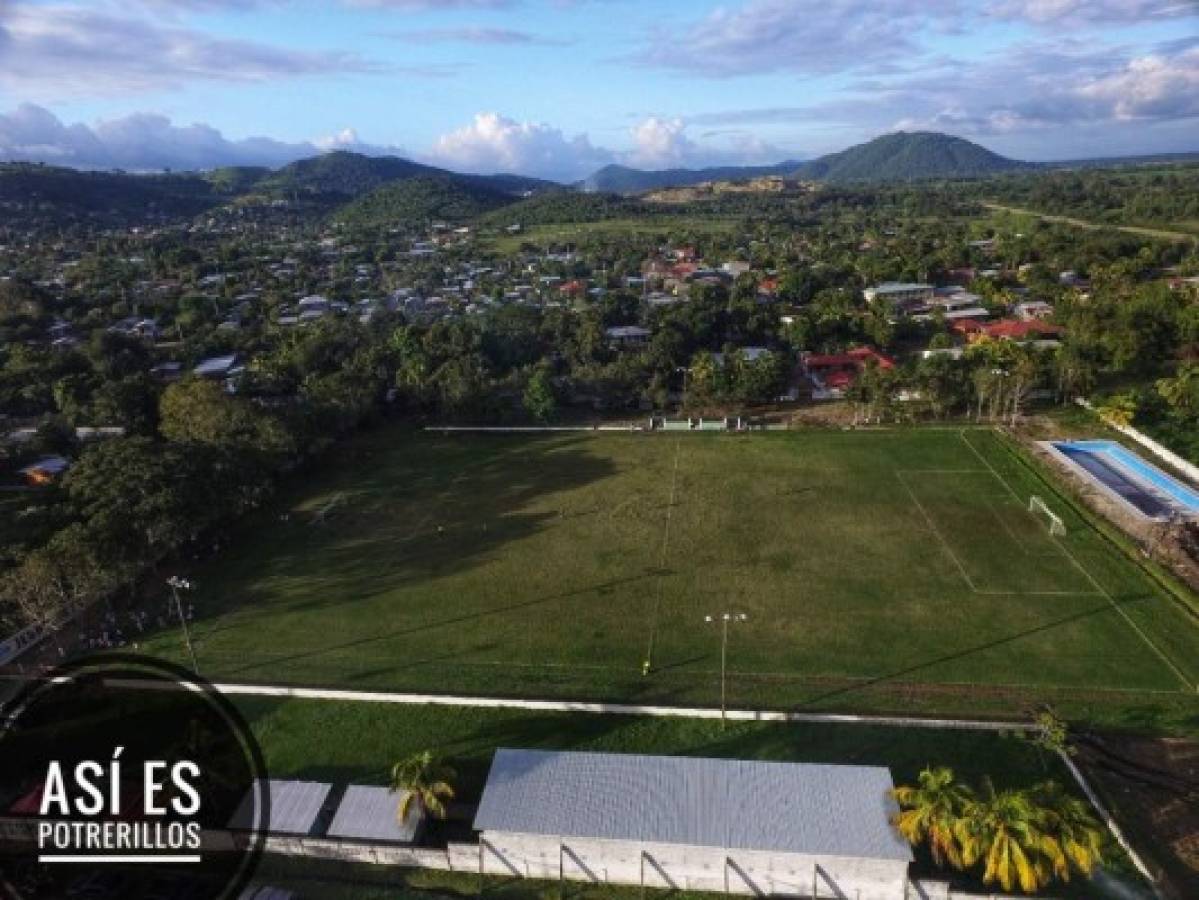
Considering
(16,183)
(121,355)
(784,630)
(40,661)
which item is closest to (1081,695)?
(784,630)

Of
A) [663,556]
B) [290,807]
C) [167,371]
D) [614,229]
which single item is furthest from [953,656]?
[614,229]

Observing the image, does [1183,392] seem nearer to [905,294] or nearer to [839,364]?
[839,364]

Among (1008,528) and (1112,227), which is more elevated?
(1112,227)

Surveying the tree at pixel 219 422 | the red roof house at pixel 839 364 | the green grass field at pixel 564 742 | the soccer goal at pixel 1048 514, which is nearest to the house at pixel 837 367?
the red roof house at pixel 839 364

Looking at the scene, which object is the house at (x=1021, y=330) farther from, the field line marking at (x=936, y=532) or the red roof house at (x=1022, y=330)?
the field line marking at (x=936, y=532)

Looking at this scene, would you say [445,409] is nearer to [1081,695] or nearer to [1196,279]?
[1081,695]

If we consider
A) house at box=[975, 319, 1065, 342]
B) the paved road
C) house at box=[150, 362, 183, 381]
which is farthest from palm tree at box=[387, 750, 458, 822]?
the paved road
